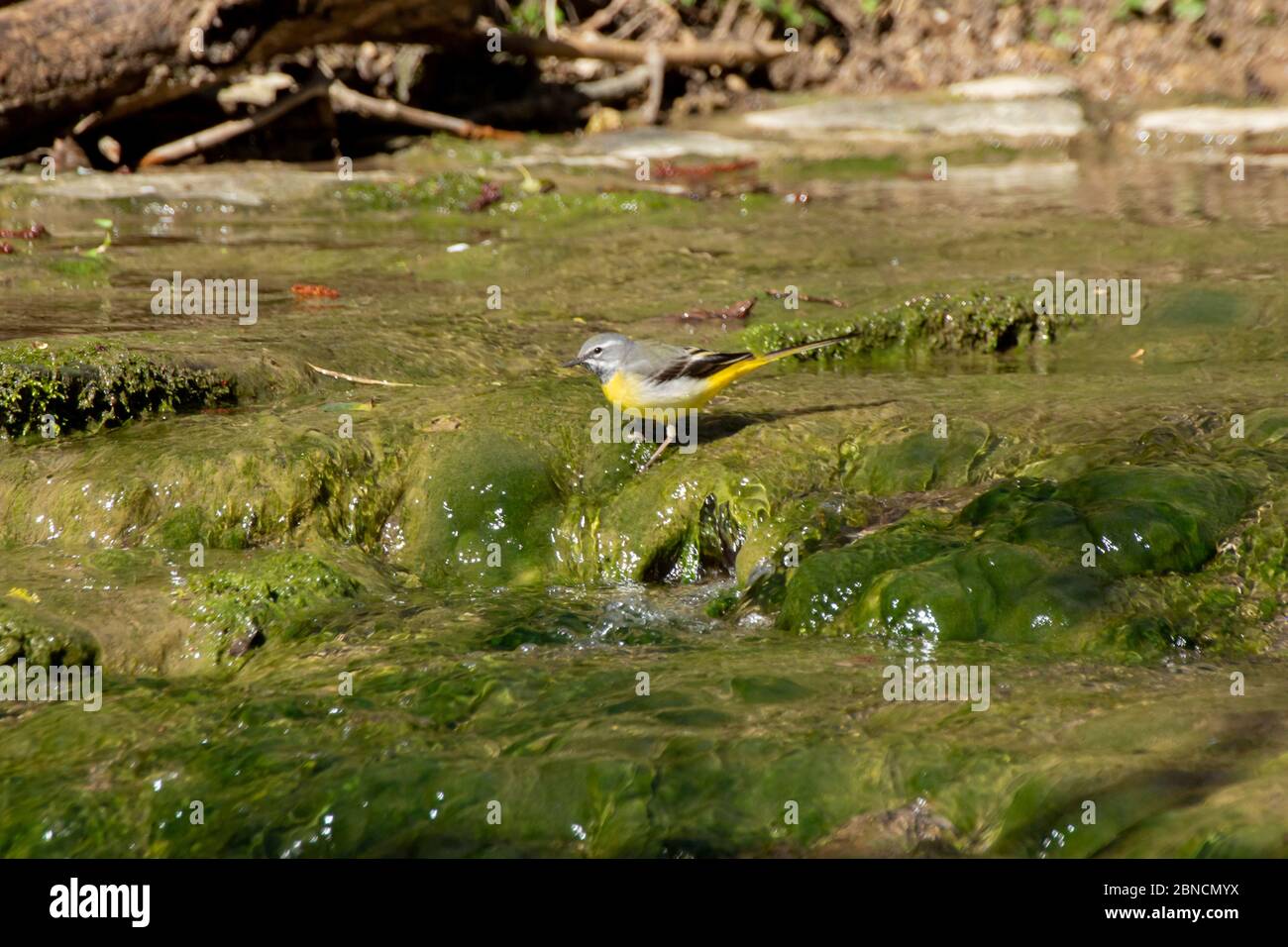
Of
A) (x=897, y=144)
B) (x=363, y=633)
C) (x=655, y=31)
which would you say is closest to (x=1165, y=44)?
(x=897, y=144)

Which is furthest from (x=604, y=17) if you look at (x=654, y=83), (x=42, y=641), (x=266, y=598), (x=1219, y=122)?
(x=42, y=641)

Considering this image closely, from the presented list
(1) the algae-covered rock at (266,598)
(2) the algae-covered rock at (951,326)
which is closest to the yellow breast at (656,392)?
(1) the algae-covered rock at (266,598)

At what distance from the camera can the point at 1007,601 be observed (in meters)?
4.70

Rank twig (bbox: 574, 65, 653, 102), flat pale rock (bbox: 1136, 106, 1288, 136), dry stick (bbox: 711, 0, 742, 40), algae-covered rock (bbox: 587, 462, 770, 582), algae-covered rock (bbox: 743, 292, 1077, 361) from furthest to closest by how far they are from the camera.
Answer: dry stick (bbox: 711, 0, 742, 40) → twig (bbox: 574, 65, 653, 102) → flat pale rock (bbox: 1136, 106, 1288, 136) → algae-covered rock (bbox: 743, 292, 1077, 361) → algae-covered rock (bbox: 587, 462, 770, 582)

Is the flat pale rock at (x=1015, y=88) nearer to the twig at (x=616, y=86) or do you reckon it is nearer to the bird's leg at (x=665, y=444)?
the twig at (x=616, y=86)

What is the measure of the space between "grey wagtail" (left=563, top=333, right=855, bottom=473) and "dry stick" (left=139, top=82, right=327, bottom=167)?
661 cm

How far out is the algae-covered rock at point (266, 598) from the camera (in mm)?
4926

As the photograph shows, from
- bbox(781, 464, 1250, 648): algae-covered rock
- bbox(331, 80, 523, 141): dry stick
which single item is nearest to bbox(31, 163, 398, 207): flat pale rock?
bbox(331, 80, 523, 141): dry stick

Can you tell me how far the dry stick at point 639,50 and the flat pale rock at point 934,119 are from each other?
0.91 meters

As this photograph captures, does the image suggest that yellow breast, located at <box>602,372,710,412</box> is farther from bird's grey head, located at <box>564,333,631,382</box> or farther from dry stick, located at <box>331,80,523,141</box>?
dry stick, located at <box>331,80,523,141</box>

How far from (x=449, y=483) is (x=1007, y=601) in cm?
229

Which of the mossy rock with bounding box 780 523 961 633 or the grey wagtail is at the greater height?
the grey wagtail

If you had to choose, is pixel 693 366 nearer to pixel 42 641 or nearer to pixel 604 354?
pixel 604 354

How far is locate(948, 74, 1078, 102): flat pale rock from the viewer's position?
45.3ft
